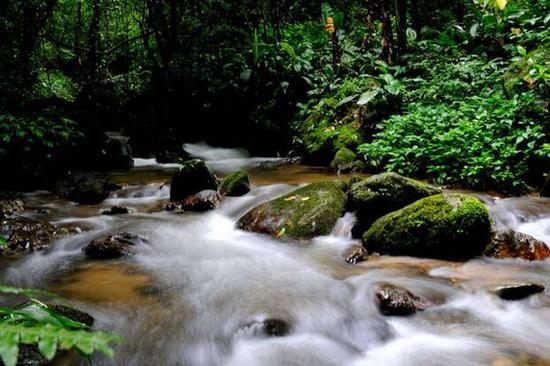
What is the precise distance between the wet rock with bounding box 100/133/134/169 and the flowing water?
5.66 meters

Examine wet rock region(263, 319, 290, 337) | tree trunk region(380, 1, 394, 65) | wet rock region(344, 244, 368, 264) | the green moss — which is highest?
tree trunk region(380, 1, 394, 65)

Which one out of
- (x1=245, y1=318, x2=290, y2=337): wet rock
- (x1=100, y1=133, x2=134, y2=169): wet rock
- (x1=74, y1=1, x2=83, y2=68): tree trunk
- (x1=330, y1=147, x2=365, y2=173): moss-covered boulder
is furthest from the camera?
(x1=74, y1=1, x2=83, y2=68): tree trunk

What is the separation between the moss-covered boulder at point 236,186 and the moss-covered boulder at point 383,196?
2.54 meters

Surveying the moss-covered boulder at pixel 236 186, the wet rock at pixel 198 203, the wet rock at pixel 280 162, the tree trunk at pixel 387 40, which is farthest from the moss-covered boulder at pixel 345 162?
the tree trunk at pixel 387 40

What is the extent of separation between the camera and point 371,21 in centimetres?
1130

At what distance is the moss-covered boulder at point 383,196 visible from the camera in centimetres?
491

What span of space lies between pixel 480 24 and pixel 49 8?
10311mm

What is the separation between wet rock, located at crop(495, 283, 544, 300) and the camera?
3396mm

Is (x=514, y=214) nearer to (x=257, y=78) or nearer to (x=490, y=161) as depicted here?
(x=490, y=161)

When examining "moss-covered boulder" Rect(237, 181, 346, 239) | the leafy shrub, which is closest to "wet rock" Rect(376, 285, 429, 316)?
"moss-covered boulder" Rect(237, 181, 346, 239)

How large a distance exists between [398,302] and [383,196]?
5.95ft

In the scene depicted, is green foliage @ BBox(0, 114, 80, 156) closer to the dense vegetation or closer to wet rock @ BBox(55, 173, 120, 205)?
the dense vegetation

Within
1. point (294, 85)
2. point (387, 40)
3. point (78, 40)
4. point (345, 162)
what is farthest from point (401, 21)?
point (78, 40)

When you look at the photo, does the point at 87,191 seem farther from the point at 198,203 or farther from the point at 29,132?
the point at 198,203
